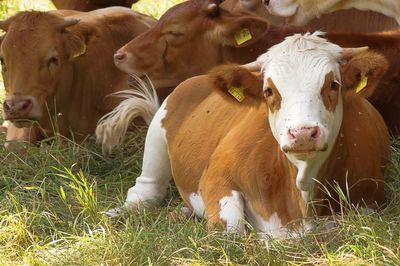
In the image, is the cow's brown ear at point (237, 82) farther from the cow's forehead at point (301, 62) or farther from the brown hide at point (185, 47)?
the brown hide at point (185, 47)

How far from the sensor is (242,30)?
8031 millimetres

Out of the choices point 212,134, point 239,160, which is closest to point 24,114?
point 212,134

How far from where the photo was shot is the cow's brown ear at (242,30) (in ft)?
26.2

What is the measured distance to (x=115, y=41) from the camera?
8977 millimetres

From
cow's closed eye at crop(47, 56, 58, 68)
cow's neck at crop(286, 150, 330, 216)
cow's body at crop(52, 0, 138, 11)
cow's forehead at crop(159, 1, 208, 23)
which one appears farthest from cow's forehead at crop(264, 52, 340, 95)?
cow's body at crop(52, 0, 138, 11)

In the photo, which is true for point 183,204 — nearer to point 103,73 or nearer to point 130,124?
point 130,124

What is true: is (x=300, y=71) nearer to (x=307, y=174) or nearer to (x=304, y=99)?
(x=304, y=99)

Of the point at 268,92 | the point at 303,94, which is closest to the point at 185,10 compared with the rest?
the point at 268,92

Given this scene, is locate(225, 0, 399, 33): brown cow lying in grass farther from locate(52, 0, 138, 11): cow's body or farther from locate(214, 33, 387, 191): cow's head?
locate(214, 33, 387, 191): cow's head

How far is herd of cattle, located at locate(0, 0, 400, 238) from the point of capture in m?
5.91

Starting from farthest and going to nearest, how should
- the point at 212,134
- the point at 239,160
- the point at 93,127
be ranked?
the point at 93,127 < the point at 212,134 < the point at 239,160

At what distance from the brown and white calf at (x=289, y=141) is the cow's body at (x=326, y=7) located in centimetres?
197

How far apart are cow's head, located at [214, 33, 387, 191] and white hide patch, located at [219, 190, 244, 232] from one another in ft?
1.20

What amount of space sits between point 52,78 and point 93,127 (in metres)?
0.55
